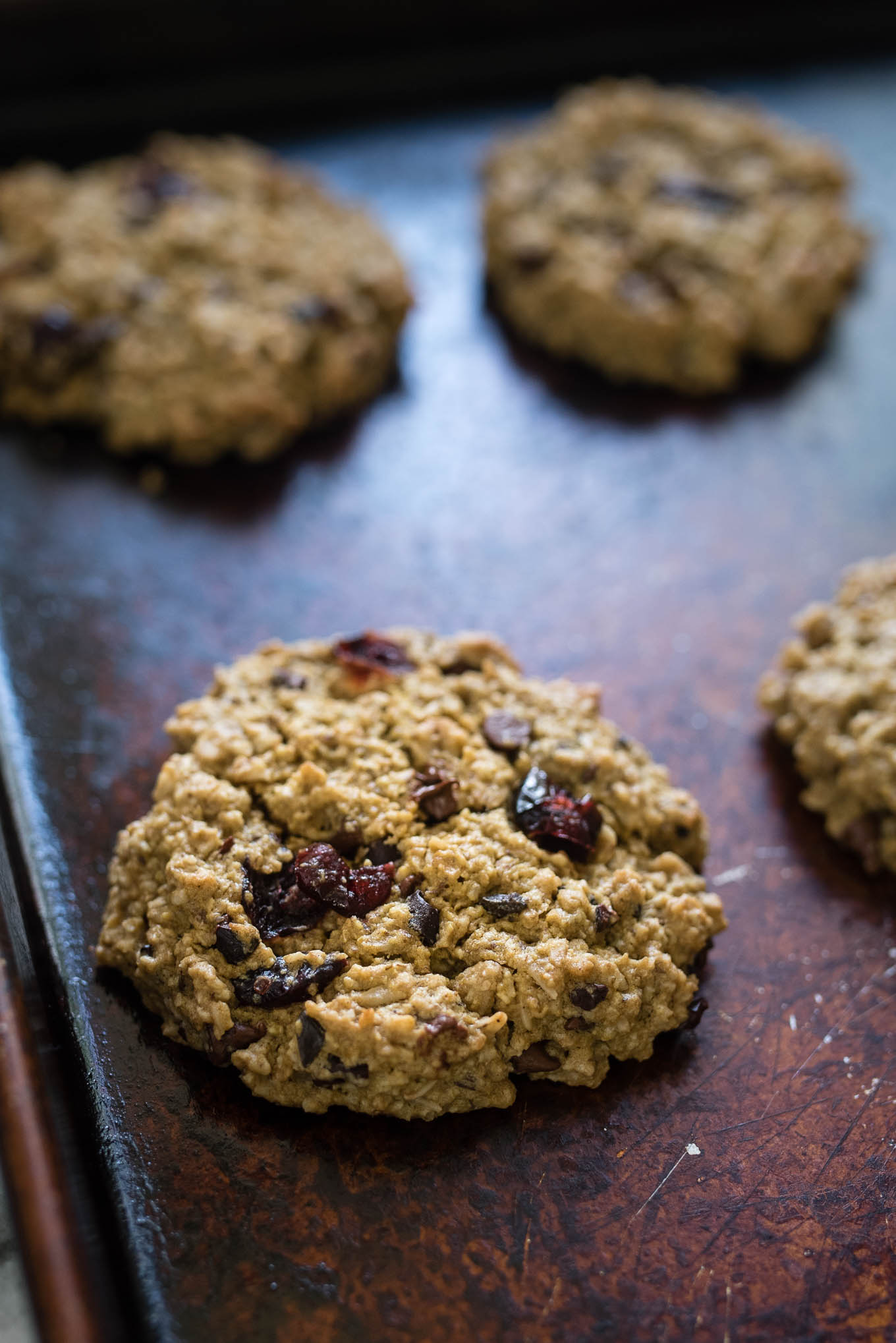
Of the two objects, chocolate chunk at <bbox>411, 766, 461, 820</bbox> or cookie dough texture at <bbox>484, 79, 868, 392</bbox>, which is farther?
cookie dough texture at <bbox>484, 79, 868, 392</bbox>

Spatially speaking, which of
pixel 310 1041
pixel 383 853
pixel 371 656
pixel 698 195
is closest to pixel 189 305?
pixel 371 656

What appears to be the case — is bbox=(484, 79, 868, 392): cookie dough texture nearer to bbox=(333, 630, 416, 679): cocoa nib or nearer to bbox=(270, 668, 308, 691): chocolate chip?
bbox=(333, 630, 416, 679): cocoa nib

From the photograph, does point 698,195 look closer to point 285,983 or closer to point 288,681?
point 288,681

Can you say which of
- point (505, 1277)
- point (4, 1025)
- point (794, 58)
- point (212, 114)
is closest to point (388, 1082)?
point (505, 1277)

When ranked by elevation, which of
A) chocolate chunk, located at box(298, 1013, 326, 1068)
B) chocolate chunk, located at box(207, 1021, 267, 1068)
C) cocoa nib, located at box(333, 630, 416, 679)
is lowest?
chocolate chunk, located at box(207, 1021, 267, 1068)

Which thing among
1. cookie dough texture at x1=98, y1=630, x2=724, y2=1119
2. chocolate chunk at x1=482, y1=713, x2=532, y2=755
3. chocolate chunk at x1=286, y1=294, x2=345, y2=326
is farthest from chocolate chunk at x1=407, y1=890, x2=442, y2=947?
chocolate chunk at x1=286, y1=294, x2=345, y2=326

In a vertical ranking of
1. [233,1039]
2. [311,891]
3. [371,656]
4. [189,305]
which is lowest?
[233,1039]

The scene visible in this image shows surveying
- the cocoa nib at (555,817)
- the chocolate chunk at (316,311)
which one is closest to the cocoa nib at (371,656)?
the cocoa nib at (555,817)
